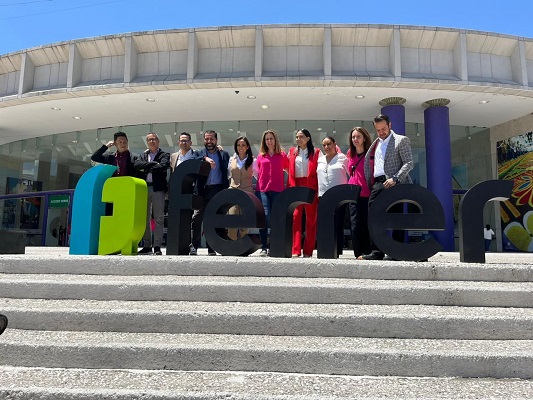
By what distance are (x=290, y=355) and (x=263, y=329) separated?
48 cm

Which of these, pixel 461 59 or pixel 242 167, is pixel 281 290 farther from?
pixel 461 59

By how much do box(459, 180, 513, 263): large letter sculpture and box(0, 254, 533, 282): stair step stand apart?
1.44 feet

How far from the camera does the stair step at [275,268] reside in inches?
161

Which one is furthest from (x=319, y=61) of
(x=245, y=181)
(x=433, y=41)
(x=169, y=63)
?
(x=245, y=181)

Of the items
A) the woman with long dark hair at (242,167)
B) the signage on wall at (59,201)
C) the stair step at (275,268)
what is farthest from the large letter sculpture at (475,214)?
the signage on wall at (59,201)

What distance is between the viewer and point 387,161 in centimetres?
508

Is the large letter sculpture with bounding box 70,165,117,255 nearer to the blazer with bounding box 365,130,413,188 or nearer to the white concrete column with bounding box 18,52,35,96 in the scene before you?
the blazer with bounding box 365,130,413,188

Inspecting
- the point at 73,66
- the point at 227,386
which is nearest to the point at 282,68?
the point at 73,66

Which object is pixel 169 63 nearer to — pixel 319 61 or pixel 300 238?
pixel 319 61

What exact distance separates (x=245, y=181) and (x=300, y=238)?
4.11 feet

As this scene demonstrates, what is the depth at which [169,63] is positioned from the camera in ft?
38.9

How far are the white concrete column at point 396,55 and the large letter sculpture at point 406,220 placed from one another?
744 centimetres

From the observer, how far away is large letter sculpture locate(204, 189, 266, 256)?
5.11m

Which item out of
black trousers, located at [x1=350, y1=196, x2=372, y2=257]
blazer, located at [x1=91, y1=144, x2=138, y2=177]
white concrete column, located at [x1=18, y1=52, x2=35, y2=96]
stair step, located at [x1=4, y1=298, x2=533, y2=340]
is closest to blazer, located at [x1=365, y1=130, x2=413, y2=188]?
black trousers, located at [x1=350, y1=196, x2=372, y2=257]
